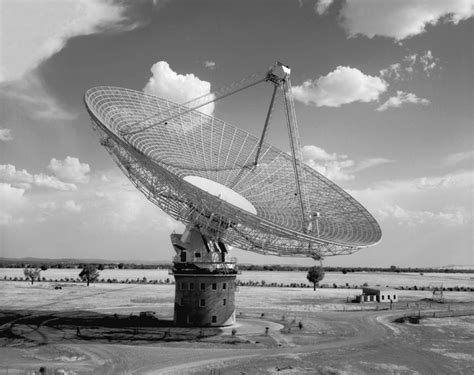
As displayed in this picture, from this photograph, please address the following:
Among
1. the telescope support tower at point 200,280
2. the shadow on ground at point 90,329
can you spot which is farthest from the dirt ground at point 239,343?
the telescope support tower at point 200,280

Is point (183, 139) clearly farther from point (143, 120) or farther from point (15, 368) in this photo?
point (15, 368)

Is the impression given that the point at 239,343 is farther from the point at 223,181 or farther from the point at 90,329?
the point at 223,181

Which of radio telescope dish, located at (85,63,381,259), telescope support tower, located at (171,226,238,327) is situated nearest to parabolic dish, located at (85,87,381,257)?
radio telescope dish, located at (85,63,381,259)

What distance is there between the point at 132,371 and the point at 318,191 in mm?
29175

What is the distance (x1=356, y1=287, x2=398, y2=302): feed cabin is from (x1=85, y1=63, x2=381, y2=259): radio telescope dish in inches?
1576

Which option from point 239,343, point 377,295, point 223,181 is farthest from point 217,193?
point 377,295

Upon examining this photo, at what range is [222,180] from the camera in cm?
5616

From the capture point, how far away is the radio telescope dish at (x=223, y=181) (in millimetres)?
41719

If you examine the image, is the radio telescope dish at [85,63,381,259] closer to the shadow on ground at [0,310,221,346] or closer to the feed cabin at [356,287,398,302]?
the shadow on ground at [0,310,221,346]

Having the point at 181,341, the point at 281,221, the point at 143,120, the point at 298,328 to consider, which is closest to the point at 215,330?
the point at 181,341

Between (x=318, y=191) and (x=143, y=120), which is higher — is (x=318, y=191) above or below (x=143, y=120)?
below

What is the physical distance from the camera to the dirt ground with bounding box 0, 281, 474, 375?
114 feet

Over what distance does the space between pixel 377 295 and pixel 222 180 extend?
46956 millimetres

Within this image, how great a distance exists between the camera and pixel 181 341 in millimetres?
43344
